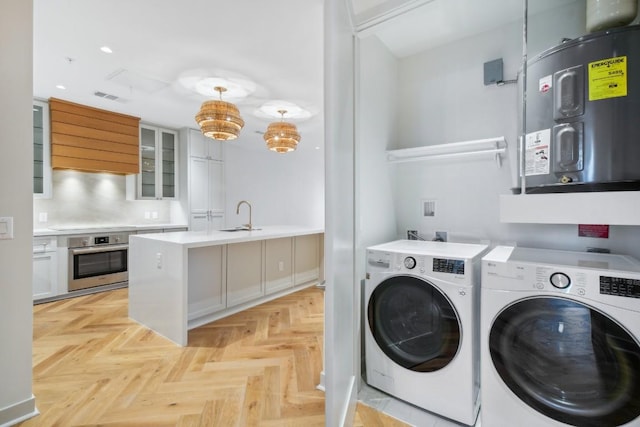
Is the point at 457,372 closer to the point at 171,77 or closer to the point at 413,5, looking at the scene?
the point at 413,5

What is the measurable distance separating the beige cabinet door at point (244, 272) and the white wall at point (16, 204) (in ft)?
5.50

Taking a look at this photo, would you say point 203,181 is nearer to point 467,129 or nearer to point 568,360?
point 467,129

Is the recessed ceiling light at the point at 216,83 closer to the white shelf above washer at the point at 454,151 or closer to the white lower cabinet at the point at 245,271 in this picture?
the white lower cabinet at the point at 245,271

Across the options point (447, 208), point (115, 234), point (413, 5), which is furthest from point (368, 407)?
point (115, 234)

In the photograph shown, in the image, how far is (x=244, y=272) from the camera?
333 cm

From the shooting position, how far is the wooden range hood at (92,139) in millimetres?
3775

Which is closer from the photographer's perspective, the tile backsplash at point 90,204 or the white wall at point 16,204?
the white wall at point 16,204

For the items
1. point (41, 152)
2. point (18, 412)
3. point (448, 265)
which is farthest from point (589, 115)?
point (41, 152)

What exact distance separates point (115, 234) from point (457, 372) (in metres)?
4.44

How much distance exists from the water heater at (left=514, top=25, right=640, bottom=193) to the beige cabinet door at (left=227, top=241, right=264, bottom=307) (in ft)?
8.95

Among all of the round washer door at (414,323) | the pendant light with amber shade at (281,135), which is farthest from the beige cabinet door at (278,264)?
the round washer door at (414,323)

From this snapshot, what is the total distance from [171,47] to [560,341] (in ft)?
11.1

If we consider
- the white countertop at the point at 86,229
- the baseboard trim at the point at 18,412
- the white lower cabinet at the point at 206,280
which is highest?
the white countertop at the point at 86,229

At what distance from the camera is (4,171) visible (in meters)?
1.51
